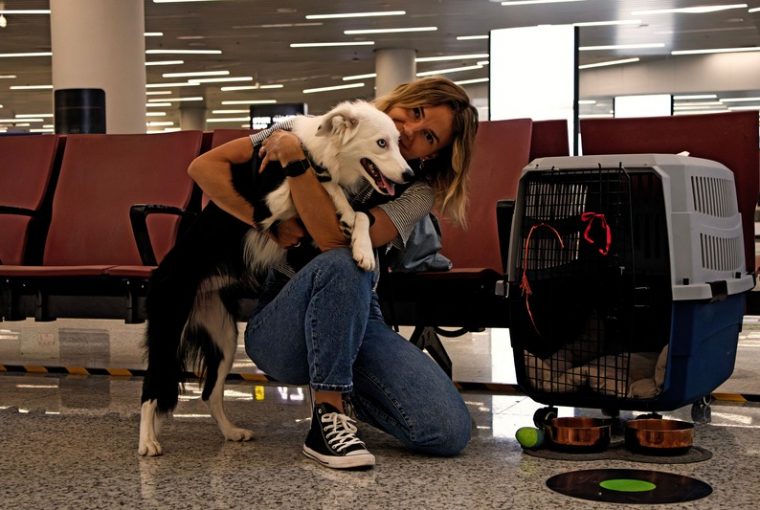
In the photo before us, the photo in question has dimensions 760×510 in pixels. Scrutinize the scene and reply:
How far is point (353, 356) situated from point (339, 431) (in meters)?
0.19

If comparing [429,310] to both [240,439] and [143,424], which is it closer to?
[240,439]

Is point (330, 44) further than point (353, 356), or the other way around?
point (330, 44)

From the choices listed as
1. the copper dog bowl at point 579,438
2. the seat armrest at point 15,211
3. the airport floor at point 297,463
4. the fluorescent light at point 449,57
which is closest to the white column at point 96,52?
the seat armrest at point 15,211

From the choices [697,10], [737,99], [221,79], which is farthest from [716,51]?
[221,79]

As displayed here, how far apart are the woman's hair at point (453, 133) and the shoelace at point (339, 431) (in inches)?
24.8

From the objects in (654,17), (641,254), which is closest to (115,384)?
(641,254)

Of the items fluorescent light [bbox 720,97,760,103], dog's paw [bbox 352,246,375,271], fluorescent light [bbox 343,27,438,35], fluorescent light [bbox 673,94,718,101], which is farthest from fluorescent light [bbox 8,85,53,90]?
dog's paw [bbox 352,246,375,271]

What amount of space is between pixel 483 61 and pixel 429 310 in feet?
64.0

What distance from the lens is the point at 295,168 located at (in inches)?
100

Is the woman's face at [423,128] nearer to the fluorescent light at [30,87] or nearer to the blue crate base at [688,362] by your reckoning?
the blue crate base at [688,362]

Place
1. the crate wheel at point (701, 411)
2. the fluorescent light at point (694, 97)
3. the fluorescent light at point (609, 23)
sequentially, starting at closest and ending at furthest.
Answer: the crate wheel at point (701, 411) → the fluorescent light at point (609, 23) → the fluorescent light at point (694, 97)

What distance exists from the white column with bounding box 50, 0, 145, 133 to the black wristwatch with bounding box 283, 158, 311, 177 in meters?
7.82

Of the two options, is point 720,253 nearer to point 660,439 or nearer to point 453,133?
point 660,439

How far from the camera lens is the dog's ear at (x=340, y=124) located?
8.29 feet
